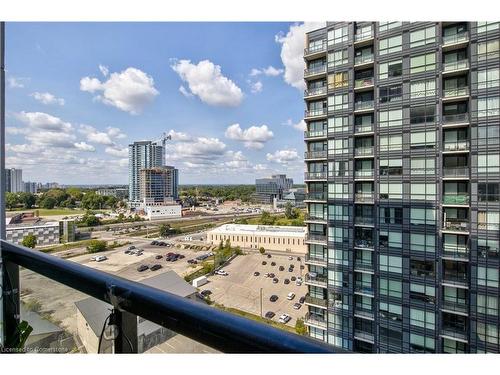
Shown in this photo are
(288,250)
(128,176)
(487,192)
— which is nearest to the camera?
(487,192)

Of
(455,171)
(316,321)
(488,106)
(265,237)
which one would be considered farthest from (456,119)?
(265,237)

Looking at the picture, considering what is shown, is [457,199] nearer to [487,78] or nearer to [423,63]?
[487,78]

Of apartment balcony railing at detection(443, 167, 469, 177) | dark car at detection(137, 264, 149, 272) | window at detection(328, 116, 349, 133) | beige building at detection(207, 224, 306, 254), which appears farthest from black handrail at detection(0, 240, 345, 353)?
beige building at detection(207, 224, 306, 254)
